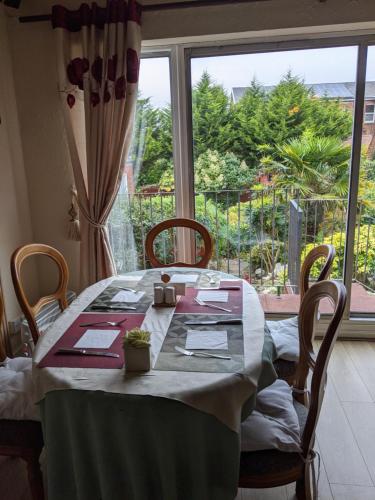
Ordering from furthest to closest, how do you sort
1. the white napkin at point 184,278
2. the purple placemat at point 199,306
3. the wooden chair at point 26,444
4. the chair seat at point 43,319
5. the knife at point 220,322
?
the chair seat at point 43,319 < the white napkin at point 184,278 < the purple placemat at point 199,306 < the knife at point 220,322 < the wooden chair at point 26,444

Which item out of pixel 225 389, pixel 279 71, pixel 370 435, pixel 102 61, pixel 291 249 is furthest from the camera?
pixel 291 249

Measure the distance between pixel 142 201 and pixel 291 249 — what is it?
1201mm

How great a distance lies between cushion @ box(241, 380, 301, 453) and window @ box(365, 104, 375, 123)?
6.43 feet

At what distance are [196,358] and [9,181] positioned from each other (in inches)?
75.7

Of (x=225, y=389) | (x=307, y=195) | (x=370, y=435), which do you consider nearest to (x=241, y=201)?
(x=307, y=195)

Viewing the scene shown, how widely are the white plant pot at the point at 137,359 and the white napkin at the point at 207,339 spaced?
0.62ft

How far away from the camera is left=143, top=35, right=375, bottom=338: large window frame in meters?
2.42

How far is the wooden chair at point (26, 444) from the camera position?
1276mm

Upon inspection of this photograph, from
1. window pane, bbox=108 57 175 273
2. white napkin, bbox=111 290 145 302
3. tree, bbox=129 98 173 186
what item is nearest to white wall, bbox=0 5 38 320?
window pane, bbox=108 57 175 273

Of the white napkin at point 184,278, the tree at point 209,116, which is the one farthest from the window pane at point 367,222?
the white napkin at point 184,278

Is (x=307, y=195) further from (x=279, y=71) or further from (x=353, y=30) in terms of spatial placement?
(x=353, y=30)

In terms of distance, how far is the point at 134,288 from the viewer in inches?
74.3

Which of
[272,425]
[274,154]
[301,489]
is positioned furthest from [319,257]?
[274,154]

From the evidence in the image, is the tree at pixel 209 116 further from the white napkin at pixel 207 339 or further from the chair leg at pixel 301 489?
the chair leg at pixel 301 489
